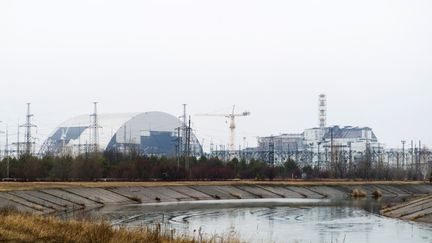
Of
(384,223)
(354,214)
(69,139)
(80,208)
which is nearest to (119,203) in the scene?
(80,208)

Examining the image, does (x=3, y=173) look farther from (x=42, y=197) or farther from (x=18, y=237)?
(x=18, y=237)

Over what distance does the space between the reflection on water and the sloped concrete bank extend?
4006 mm

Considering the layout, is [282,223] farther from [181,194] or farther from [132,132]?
[132,132]

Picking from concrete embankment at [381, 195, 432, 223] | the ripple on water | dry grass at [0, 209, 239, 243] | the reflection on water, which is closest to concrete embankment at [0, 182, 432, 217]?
concrete embankment at [381, 195, 432, 223]

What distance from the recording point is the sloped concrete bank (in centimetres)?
4991

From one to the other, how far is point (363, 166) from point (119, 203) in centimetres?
8245

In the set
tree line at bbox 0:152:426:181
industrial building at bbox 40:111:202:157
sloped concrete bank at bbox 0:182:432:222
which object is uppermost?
industrial building at bbox 40:111:202:157

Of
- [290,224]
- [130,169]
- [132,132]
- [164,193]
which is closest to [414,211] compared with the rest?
[290,224]

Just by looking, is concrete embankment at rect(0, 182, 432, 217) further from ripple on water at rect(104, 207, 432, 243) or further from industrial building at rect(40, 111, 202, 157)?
industrial building at rect(40, 111, 202, 157)

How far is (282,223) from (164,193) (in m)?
27.7

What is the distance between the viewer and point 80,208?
170ft

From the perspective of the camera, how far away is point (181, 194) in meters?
69.8

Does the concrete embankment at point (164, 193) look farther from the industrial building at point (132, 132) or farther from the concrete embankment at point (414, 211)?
the industrial building at point (132, 132)

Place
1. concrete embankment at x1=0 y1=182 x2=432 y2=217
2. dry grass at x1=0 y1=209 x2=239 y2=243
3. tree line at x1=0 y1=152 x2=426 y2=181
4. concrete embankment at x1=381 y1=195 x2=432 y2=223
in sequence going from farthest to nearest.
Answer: tree line at x1=0 y1=152 x2=426 y2=181, concrete embankment at x1=0 y1=182 x2=432 y2=217, concrete embankment at x1=381 y1=195 x2=432 y2=223, dry grass at x1=0 y1=209 x2=239 y2=243
